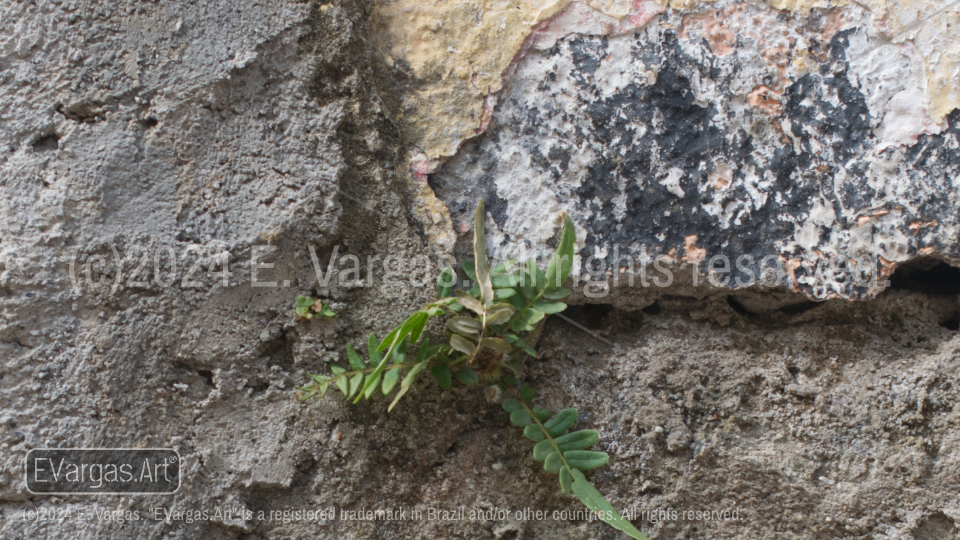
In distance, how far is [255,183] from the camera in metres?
1.19

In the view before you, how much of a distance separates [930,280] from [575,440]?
780mm

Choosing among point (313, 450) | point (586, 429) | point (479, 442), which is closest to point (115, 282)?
point (313, 450)

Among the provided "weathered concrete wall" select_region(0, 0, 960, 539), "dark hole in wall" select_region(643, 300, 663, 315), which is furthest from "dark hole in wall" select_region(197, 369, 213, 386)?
"dark hole in wall" select_region(643, 300, 663, 315)

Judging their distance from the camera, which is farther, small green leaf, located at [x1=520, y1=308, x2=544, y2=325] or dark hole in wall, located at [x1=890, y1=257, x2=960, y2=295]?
dark hole in wall, located at [x1=890, y1=257, x2=960, y2=295]

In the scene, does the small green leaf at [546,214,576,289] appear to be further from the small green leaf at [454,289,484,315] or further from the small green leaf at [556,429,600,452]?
the small green leaf at [556,429,600,452]

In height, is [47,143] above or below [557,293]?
above

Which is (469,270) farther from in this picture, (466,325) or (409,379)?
→ (409,379)

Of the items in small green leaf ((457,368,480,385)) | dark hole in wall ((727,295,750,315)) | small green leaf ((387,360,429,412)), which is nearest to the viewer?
small green leaf ((387,360,429,412))

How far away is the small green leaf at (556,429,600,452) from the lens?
1134 mm

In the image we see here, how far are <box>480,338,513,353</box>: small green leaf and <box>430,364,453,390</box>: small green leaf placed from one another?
0.10m

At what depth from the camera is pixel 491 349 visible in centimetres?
115

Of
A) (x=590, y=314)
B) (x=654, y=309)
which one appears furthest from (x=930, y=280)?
(x=590, y=314)

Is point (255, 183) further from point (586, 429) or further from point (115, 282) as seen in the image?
point (586, 429)

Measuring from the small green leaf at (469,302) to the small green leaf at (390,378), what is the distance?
16cm
